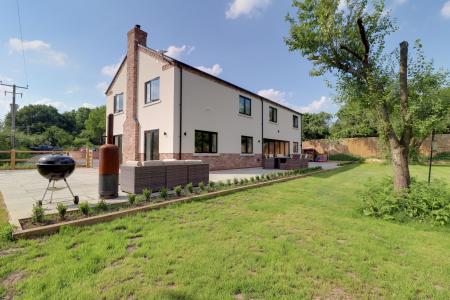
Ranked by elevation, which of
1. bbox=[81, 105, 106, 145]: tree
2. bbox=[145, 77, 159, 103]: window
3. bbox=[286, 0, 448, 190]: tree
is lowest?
bbox=[286, 0, 448, 190]: tree

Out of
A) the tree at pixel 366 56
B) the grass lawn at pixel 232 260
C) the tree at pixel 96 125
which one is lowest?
the grass lawn at pixel 232 260

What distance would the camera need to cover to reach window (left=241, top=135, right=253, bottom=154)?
1648 cm

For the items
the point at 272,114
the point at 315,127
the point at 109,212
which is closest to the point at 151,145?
the point at 109,212

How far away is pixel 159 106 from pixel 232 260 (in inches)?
447

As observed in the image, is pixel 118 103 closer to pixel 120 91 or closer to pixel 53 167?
pixel 120 91

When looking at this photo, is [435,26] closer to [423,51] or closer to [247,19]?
[423,51]

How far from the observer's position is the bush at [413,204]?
4670mm

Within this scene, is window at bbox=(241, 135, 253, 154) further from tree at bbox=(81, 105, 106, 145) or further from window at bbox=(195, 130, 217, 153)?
tree at bbox=(81, 105, 106, 145)

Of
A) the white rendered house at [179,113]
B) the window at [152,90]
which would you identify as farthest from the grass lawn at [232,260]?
the window at [152,90]

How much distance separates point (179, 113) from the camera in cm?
1224

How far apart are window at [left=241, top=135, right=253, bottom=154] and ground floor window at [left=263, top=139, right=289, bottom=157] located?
2210 millimetres

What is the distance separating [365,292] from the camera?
236 cm

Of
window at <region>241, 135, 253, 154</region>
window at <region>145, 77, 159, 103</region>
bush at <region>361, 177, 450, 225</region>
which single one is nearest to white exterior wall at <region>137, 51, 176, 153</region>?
window at <region>145, 77, 159, 103</region>

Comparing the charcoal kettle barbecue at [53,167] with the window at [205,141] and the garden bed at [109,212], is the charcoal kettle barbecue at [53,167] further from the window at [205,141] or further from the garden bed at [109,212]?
the window at [205,141]
